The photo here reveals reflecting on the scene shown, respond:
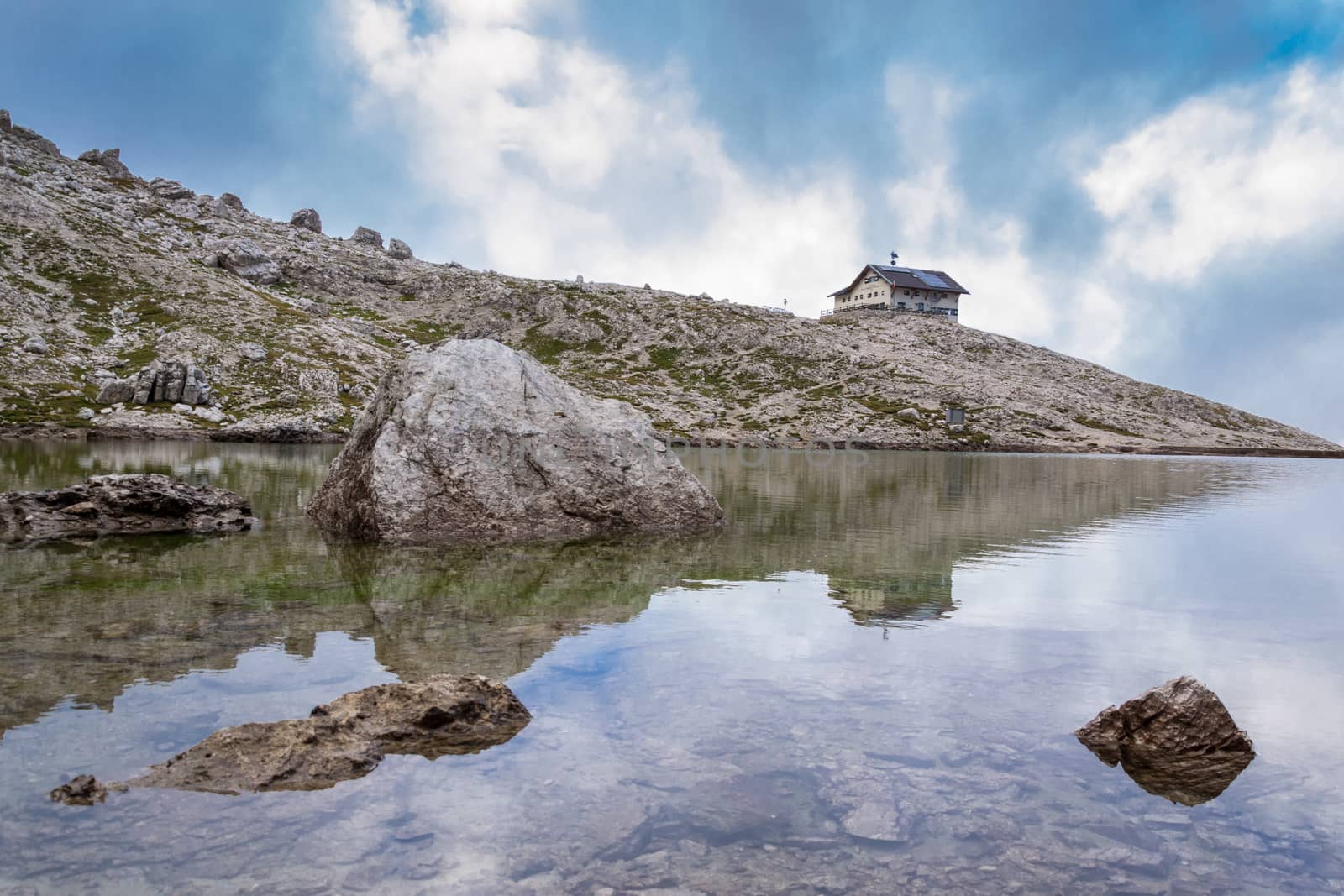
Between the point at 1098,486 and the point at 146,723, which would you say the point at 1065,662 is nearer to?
the point at 146,723

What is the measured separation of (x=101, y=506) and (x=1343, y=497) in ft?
208

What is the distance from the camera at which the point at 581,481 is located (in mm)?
25609

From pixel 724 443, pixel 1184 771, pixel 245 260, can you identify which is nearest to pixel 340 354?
pixel 724 443

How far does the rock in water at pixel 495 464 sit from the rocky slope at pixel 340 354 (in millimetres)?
74914

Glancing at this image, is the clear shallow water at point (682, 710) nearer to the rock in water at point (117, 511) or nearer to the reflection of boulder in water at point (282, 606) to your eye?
the reflection of boulder in water at point (282, 606)

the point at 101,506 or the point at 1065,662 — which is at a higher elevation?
the point at 101,506

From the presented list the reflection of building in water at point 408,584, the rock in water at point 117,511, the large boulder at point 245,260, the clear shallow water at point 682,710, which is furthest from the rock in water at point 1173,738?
the large boulder at point 245,260

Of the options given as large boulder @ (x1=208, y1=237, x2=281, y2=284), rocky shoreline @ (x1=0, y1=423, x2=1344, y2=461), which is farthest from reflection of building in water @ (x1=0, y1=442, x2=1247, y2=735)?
large boulder @ (x1=208, y1=237, x2=281, y2=284)

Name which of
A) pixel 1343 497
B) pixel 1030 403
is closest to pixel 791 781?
pixel 1343 497

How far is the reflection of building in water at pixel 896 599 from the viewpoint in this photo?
15359 mm

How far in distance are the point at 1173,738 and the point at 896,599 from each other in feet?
25.7

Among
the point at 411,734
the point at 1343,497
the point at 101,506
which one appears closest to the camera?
the point at 411,734

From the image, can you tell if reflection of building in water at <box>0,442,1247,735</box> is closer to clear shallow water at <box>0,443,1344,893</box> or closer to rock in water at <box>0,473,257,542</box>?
clear shallow water at <box>0,443,1344,893</box>

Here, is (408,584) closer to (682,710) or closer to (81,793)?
(682,710)
